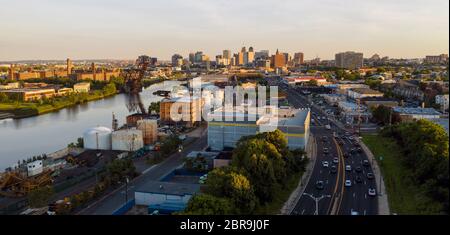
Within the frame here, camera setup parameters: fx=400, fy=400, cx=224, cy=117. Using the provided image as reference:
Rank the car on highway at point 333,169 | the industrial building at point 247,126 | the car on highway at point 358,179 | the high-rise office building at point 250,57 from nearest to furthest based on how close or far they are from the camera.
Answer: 1. the car on highway at point 358,179
2. the car on highway at point 333,169
3. the industrial building at point 247,126
4. the high-rise office building at point 250,57

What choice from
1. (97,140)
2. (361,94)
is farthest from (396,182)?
(361,94)

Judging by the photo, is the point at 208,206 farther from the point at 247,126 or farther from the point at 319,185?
the point at 247,126

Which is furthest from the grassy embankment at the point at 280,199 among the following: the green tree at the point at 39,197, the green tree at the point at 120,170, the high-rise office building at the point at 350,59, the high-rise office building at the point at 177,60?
the high-rise office building at the point at 177,60

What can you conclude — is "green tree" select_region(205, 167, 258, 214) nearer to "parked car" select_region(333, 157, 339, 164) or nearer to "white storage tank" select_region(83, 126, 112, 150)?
"parked car" select_region(333, 157, 339, 164)

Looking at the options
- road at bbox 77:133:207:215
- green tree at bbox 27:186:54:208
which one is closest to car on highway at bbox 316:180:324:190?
road at bbox 77:133:207:215

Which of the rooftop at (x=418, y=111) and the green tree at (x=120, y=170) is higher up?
the rooftop at (x=418, y=111)

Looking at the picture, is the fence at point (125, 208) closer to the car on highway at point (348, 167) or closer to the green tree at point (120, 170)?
the green tree at point (120, 170)
